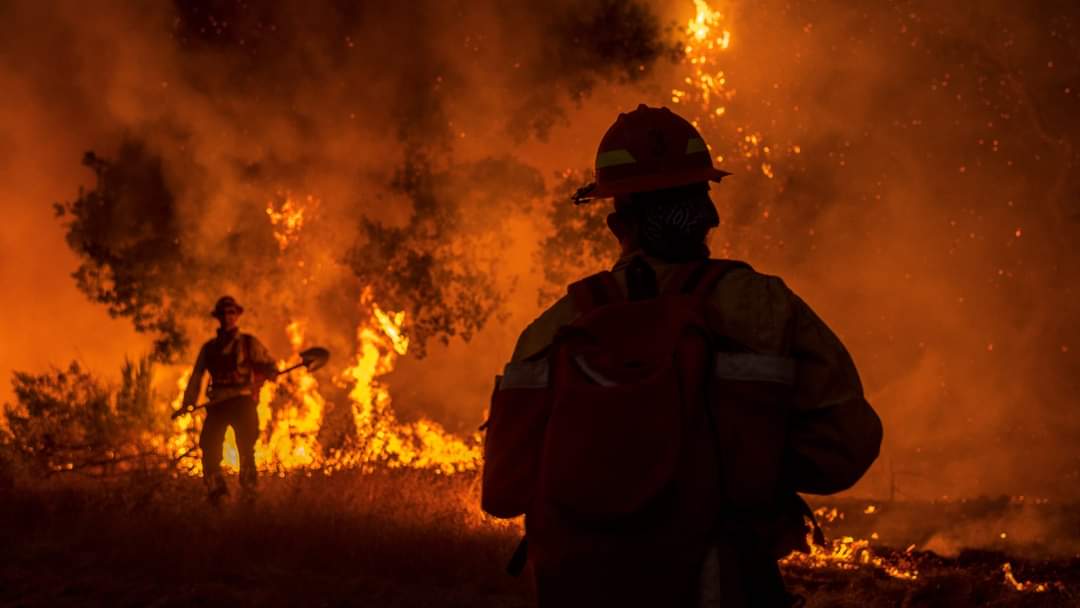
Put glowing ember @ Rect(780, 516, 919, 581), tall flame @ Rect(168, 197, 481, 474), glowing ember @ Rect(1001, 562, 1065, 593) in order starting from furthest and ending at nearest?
tall flame @ Rect(168, 197, 481, 474)
glowing ember @ Rect(780, 516, 919, 581)
glowing ember @ Rect(1001, 562, 1065, 593)

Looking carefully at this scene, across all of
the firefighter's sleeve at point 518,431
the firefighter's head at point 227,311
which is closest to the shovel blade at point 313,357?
the firefighter's head at point 227,311

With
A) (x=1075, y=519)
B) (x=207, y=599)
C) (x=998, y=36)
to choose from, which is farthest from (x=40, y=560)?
(x=998, y=36)

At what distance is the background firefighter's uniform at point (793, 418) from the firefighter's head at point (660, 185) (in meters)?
0.18

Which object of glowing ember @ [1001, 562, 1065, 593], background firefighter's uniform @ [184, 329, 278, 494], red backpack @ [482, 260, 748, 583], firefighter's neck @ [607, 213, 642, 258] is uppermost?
background firefighter's uniform @ [184, 329, 278, 494]

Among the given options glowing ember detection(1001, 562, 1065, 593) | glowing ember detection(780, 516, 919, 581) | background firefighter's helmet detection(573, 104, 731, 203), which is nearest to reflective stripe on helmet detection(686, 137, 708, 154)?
background firefighter's helmet detection(573, 104, 731, 203)

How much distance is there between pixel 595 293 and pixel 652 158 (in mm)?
334

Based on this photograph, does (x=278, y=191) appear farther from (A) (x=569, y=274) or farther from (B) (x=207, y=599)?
(B) (x=207, y=599)

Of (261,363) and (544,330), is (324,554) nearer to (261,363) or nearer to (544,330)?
(261,363)

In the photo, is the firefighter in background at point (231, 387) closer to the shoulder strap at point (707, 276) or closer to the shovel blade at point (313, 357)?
the shovel blade at point (313, 357)

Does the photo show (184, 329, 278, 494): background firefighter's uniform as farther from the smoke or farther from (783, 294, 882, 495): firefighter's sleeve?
(783, 294, 882, 495): firefighter's sleeve

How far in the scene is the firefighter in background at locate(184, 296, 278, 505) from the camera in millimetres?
10695

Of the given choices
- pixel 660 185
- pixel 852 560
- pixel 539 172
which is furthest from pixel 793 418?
pixel 539 172

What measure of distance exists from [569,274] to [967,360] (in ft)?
23.0

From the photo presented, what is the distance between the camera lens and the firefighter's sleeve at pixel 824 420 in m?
2.30
